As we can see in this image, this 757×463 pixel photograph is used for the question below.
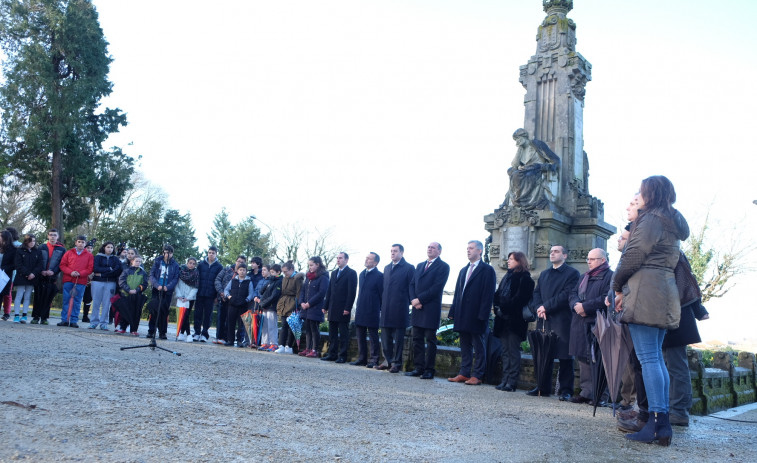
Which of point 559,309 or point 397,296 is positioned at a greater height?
point 397,296

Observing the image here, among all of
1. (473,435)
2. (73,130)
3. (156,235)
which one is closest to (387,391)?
(473,435)

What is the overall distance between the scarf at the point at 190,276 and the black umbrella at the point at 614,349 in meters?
10.0

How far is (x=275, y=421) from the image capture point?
4293mm

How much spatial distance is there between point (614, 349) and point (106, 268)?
38.0ft

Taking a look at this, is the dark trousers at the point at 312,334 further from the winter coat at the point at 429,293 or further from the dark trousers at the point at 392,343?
the winter coat at the point at 429,293

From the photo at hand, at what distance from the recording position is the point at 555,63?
555 inches

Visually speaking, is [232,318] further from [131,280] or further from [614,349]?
[614,349]

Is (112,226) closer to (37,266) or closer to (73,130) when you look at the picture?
(73,130)

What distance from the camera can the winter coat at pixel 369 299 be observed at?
10.7 meters

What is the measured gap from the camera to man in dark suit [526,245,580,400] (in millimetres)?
7906

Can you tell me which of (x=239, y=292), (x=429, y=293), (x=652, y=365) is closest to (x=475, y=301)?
(x=429, y=293)

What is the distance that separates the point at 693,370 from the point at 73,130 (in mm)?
29398

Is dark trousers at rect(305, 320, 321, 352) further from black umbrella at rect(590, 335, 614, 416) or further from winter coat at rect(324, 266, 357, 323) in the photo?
black umbrella at rect(590, 335, 614, 416)

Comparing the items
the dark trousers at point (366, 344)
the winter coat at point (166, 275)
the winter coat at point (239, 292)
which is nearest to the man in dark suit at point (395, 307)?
the dark trousers at point (366, 344)
